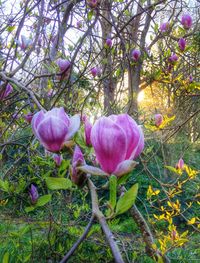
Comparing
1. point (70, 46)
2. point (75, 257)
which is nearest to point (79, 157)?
point (70, 46)

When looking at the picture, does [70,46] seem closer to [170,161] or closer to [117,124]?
[117,124]

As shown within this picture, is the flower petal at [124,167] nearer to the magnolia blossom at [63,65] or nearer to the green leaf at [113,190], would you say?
the green leaf at [113,190]

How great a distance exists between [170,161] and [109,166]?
480cm

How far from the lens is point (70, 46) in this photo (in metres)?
1.95

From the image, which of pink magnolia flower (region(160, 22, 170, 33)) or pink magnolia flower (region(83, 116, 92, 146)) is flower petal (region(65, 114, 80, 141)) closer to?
pink magnolia flower (region(83, 116, 92, 146))

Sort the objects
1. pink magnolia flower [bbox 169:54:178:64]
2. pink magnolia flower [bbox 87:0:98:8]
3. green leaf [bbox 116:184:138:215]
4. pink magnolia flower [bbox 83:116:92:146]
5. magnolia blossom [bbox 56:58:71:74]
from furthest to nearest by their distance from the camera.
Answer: pink magnolia flower [bbox 169:54:178:64] → pink magnolia flower [bbox 87:0:98:8] → magnolia blossom [bbox 56:58:71:74] → pink magnolia flower [bbox 83:116:92:146] → green leaf [bbox 116:184:138:215]

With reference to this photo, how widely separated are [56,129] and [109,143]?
0.08 m

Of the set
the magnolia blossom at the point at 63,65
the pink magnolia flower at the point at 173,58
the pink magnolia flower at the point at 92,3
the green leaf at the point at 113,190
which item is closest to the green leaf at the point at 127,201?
the green leaf at the point at 113,190

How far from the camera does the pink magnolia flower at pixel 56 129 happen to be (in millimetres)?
432

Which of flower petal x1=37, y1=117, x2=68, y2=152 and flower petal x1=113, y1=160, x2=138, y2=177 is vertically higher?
flower petal x1=37, y1=117, x2=68, y2=152

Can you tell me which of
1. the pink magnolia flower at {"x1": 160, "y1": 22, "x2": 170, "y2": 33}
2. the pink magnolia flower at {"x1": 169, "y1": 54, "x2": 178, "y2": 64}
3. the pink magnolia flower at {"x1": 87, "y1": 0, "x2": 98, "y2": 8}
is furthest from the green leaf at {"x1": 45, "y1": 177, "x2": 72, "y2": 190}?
the pink magnolia flower at {"x1": 160, "y1": 22, "x2": 170, "y2": 33}

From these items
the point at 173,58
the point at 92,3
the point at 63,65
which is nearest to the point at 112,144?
the point at 63,65

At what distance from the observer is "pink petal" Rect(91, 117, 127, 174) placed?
0.39 m

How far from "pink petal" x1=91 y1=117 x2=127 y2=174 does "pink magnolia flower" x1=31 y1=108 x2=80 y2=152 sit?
0.18 feet
